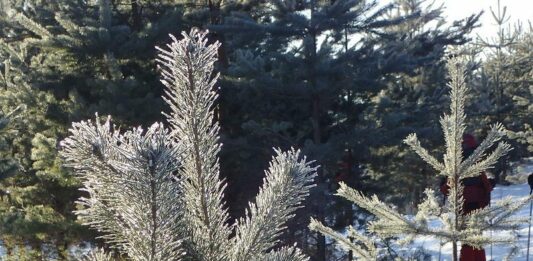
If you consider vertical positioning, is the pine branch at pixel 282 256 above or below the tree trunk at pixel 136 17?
below

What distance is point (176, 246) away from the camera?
1.59 meters

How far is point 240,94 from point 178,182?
344 inches

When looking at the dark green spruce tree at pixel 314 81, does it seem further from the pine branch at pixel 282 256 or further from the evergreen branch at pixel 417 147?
the pine branch at pixel 282 256

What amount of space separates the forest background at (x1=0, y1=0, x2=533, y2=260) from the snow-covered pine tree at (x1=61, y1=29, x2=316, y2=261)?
7155mm

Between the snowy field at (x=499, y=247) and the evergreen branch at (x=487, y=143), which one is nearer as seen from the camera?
the evergreen branch at (x=487, y=143)

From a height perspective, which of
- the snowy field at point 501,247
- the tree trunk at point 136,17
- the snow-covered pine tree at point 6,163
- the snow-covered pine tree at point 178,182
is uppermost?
the tree trunk at point 136,17

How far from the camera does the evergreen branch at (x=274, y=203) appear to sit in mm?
1754

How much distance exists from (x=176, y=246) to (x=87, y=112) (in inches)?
343

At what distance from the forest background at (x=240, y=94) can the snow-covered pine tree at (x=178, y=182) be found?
7155 mm

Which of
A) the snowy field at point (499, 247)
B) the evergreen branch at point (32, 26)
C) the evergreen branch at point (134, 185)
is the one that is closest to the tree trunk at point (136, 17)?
the evergreen branch at point (32, 26)

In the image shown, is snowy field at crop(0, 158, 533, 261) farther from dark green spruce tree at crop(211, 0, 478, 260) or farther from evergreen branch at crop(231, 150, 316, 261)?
evergreen branch at crop(231, 150, 316, 261)

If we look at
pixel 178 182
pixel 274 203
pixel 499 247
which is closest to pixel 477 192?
pixel 274 203

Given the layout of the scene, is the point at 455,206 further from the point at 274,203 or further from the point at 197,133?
the point at 197,133

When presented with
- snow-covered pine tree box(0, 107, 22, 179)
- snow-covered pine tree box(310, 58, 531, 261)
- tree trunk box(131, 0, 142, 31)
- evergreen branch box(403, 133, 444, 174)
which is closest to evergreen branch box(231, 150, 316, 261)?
snow-covered pine tree box(310, 58, 531, 261)
